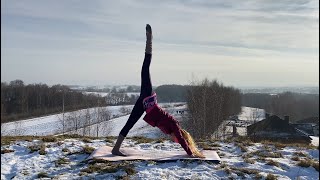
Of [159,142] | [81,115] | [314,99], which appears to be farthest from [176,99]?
[159,142]

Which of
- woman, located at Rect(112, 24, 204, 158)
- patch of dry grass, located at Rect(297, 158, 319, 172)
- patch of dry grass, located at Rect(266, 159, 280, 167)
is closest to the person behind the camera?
patch of dry grass, located at Rect(266, 159, 280, 167)

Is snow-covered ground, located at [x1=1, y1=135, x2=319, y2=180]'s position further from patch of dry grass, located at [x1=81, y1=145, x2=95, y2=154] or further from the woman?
the woman

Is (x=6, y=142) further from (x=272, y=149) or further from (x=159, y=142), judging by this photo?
(x=272, y=149)

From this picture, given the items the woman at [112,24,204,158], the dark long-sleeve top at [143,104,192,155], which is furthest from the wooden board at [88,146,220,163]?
the dark long-sleeve top at [143,104,192,155]

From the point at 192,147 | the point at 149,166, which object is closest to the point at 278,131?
the point at 192,147

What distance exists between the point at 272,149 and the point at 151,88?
4197 mm

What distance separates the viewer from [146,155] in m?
9.69

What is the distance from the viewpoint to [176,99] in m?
78.3

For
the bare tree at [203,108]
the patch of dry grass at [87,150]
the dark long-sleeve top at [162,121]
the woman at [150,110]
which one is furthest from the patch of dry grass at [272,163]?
the bare tree at [203,108]

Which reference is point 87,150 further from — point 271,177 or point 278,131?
point 278,131

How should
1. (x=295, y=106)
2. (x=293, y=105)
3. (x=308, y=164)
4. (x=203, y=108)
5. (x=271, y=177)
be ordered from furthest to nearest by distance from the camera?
(x=295, y=106) < (x=293, y=105) < (x=203, y=108) < (x=308, y=164) < (x=271, y=177)

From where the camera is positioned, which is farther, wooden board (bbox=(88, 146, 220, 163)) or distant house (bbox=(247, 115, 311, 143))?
distant house (bbox=(247, 115, 311, 143))

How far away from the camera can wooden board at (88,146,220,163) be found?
9266 millimetres

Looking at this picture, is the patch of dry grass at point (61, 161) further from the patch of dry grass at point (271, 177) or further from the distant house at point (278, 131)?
the distant house at point (278, 131)
